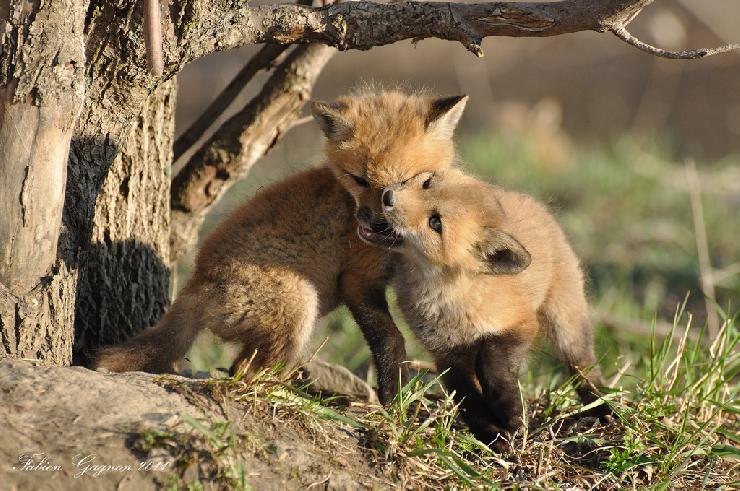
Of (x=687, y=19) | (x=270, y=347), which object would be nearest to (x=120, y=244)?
(x=270, y=347)

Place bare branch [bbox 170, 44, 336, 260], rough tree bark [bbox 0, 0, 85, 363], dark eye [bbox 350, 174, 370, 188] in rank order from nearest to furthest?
rough tree bark [bbox 0, 0, 85, 363]
dark eye [bbox 350, 174, 370, 188]
bare branch [bbox 170, 44, 336, 260]

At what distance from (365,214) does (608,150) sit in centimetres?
1021

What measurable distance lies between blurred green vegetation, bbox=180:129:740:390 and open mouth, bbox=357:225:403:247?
1.68m

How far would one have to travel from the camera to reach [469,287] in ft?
14.6

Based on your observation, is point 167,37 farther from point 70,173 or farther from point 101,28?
point 70,173

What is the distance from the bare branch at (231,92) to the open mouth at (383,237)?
155 centimetres

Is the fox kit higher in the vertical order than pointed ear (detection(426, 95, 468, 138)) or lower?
lower

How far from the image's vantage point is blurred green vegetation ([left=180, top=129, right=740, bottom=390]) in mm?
7230

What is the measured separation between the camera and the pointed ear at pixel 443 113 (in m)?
4.89

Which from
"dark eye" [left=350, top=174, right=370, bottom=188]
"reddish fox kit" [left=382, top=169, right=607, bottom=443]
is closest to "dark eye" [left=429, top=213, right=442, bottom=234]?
"reddish fox kit" [left=382, top=169, right=607, bottom=443]

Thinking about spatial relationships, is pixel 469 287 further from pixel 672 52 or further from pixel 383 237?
pixel 672 52

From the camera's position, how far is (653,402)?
4473mm

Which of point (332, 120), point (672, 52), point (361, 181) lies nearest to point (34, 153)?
point (361, 181)

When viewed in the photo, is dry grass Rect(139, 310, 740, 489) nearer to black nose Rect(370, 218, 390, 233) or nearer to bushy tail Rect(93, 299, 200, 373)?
bushy tail Rect(93, 299, 200, 373)
